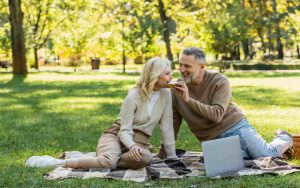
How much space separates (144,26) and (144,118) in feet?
89.2

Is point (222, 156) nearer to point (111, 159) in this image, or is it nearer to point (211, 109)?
point (211, 109)

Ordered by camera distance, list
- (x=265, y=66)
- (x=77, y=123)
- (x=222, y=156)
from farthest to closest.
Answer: (x=265, y=66) → (x=77, y=123) → (x=222, y=156)

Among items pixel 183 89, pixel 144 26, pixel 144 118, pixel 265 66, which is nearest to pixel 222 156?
pixel 183 89

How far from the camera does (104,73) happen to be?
102 ft

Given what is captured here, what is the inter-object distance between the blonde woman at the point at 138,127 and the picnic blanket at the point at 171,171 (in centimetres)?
10

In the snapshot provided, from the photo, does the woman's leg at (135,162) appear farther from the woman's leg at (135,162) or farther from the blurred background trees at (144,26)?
the blurred background trees at (144,26)

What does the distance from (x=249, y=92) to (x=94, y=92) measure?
14.8 feet

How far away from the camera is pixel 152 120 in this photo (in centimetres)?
623

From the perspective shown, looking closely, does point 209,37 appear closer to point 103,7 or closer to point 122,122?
point 103,7

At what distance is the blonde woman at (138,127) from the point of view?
234 inches

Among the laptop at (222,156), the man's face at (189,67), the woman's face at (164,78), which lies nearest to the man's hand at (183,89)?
the woman's face at (164,78)

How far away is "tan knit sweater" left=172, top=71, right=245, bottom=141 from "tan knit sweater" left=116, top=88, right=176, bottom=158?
197 millimetres

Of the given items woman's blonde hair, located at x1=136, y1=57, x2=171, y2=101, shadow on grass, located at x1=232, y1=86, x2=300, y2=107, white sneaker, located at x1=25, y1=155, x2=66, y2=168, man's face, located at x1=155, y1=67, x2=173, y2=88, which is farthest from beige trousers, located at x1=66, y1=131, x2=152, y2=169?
shadow on grass, located at x1=232, y1=86, x2=300, y2=107

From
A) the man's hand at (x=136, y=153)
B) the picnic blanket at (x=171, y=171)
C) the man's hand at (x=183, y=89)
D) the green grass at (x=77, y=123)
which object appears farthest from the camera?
the man's hand at (x=183, y=89)
